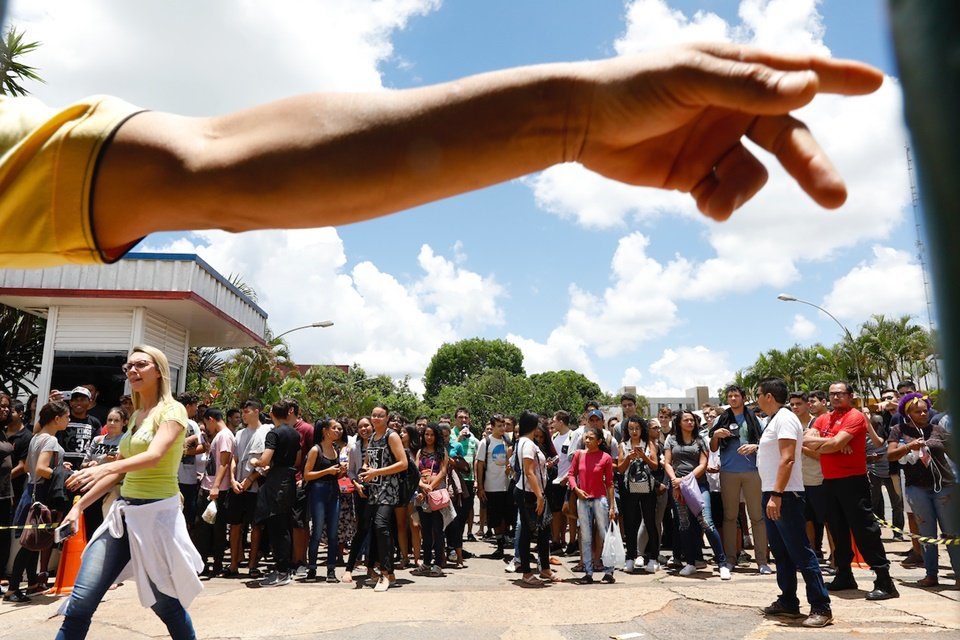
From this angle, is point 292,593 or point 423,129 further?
point 292,593

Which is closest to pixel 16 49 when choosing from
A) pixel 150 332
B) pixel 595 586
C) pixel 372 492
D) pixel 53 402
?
pixel 150 332

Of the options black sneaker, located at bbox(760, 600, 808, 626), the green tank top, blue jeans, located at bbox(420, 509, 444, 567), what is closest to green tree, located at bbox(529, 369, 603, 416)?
blue jeans, located at bbox(420, 509, 444, 567)

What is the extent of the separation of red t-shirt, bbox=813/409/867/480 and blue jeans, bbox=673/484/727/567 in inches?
59.2

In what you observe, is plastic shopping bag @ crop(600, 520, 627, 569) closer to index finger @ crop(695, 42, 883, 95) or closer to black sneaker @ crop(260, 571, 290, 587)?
black sneaker @ crop(260, 571, 290, 587)

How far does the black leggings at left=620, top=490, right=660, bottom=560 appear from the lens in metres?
8.45

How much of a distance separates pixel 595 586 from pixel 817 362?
136 feet

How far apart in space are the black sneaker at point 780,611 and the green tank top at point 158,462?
5.01 m

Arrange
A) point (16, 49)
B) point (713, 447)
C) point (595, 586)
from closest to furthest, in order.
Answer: point (595, 586), point (713, 447), point (16, 49)

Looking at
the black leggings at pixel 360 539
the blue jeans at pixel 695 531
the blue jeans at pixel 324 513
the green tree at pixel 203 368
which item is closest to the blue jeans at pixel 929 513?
the blue jeans at pixel 695 531

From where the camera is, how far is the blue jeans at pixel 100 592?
124 inches

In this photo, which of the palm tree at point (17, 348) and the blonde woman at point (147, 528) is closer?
the blonde woman at point (147, 528)

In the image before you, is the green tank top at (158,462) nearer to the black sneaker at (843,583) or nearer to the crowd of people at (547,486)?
the crowd of people at (547,486)

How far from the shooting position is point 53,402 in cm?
700

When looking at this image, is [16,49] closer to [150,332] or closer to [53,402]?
[150,332]
